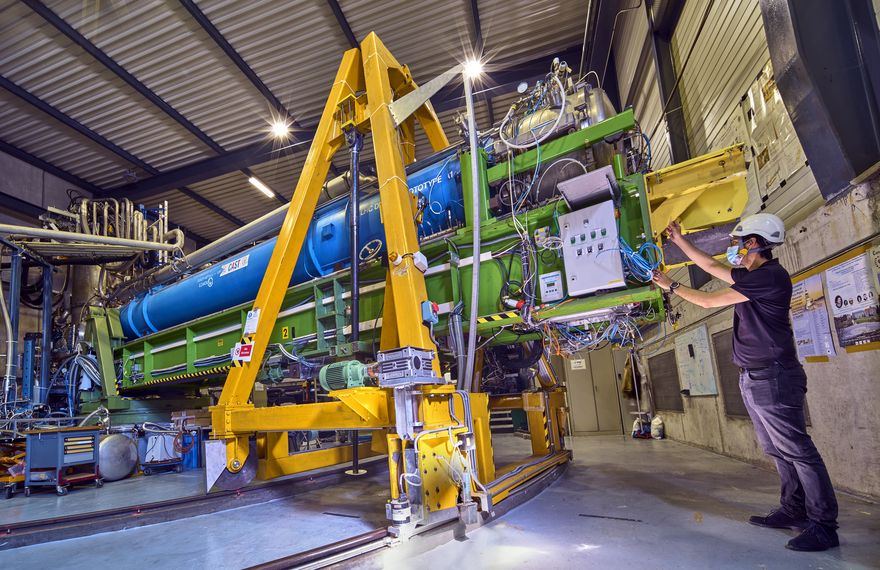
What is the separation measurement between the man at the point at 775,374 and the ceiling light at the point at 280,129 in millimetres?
7641

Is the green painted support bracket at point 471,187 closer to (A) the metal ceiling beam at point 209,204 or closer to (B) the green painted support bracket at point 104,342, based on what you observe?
(B) the green painted support bracket at point 104,342

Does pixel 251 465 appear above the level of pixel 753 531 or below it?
above

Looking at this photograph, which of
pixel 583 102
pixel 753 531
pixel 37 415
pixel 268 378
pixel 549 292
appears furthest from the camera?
pixel 37 415

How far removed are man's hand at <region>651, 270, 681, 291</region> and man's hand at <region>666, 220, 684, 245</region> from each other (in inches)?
13.8

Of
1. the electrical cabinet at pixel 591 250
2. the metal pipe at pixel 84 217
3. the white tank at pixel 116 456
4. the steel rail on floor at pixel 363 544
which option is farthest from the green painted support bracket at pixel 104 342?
the electrical cabinet at pixel 591 250

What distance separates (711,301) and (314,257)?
3.51 metres

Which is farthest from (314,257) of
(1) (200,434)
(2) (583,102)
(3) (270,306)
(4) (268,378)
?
(1) (200,434)

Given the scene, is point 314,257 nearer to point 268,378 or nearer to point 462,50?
point 268,378

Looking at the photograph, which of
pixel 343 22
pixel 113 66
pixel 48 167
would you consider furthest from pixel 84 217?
pixel 343 22

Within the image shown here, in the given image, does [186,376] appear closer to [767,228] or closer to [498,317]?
[498,317]

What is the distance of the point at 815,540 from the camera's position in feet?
7.78

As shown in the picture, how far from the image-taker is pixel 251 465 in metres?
4.16

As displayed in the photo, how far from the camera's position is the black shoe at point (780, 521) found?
266cm

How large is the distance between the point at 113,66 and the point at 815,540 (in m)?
9.73
